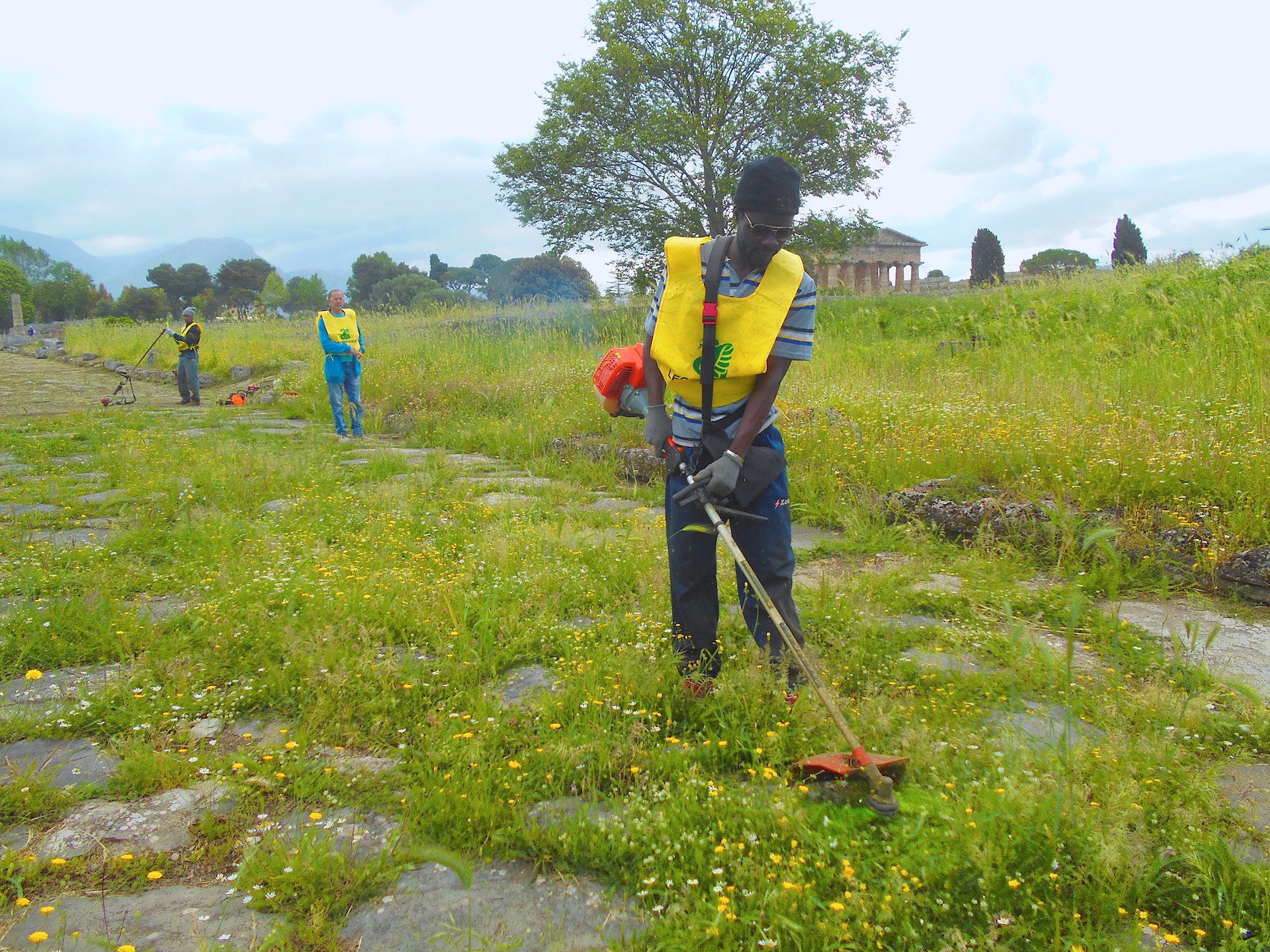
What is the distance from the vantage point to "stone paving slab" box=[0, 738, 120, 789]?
2605mm

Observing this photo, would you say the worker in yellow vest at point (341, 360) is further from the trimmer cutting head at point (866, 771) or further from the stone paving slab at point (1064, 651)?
the trimmer cutting head at point (866, 771)

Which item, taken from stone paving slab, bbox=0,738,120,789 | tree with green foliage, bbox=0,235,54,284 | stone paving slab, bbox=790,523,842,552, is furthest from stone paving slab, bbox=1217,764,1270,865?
tree with green foliage, bbox=0,235,54,284

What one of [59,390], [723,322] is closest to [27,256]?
[59,390]

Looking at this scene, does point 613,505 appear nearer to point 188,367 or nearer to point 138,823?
point 138,823

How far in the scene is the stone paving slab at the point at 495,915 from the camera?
1976 millimetres

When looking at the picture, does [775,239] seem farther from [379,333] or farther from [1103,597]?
[379,333]

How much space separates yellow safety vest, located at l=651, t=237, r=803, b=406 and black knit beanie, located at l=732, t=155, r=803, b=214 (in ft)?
0.53

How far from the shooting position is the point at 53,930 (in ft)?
6.40

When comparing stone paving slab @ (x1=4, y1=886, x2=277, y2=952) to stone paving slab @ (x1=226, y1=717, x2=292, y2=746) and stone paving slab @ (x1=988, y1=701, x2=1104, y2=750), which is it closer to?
stone paving slab @ (x1=226, y1=717, x2=292, y2=746)

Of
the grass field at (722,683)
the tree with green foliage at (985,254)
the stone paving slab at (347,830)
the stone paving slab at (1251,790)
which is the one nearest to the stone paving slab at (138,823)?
the grass field at (722,683)

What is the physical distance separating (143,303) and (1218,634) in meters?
77.2

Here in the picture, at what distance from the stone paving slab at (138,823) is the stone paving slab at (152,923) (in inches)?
7.8

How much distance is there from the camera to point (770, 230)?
2725 mm

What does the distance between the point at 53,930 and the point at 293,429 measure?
369 inches
